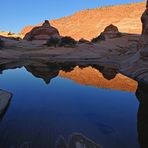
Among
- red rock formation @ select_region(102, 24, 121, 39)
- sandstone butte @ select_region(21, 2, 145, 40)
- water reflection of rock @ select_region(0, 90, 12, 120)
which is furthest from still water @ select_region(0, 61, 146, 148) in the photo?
sandstone butte @ select_region(21, 2, 145, 40)

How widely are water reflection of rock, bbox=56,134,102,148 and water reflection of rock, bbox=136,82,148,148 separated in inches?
54.0

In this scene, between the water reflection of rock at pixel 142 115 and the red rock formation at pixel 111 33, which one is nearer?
the water reflection of rock at pixel 142 115

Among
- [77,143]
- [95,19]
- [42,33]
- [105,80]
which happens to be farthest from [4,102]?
[95,19]

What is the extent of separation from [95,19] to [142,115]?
3073 inches

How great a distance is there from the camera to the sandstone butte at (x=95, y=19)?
249ft

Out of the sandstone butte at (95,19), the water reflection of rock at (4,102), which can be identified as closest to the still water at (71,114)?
the water reflection of rock at (4,102)

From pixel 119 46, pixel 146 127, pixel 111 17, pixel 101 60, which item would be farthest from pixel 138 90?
pixel 111 17

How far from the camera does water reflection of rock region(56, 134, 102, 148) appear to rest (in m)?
8.14

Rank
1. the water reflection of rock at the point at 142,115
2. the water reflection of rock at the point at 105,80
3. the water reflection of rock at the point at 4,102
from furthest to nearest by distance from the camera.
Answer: the water reflection of rock at the point at 105,80, the water reflection of rock at the point at 4,102, the water reflection of rock at the point at 142,115

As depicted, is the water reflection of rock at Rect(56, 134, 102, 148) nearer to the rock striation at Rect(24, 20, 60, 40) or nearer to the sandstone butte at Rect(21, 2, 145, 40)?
the rock striation at Rect(24, 20, 60, 40)

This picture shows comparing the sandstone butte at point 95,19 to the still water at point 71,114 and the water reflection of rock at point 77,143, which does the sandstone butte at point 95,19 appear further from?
the water reflection of rock at point 77,143

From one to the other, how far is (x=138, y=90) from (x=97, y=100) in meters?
3.24

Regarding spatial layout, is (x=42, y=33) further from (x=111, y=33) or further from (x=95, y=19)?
(x=95, y=19)

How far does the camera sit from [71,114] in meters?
11.9
